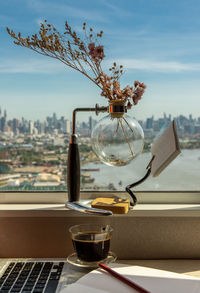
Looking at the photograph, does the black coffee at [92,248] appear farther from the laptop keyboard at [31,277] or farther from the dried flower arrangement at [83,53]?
the dried flower arrangement at [83,53]

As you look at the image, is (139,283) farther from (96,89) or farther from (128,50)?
(128,50)

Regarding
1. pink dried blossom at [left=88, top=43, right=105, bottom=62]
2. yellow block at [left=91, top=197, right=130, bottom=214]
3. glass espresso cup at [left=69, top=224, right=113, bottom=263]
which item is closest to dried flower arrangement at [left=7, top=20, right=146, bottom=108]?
pink dried blossom at [left=88, top=43, right=105, bottom=62]

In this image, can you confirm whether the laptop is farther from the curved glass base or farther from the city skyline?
the city skyline

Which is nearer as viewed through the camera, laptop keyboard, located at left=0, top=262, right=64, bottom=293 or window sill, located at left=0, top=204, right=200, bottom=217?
laptop keyboard, located at left=0, top=262, right=64, bottom=293

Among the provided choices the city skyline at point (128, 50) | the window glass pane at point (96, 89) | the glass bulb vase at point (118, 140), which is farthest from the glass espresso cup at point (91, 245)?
the city skyline at point (128, 50)

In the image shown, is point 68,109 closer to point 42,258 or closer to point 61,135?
point 61,135

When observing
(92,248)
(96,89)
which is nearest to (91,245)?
(92,248)
